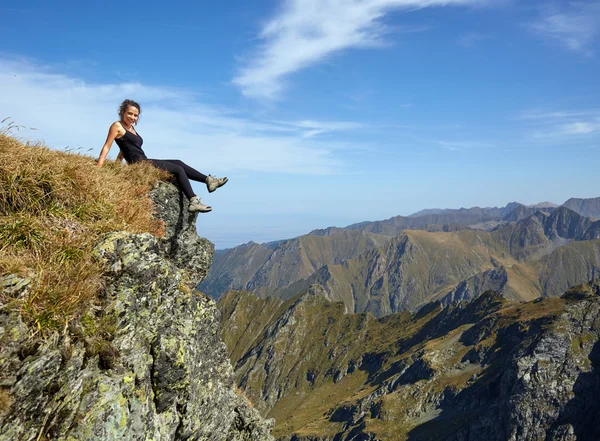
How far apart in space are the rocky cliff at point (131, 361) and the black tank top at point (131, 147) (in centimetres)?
167

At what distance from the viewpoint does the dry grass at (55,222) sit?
743 cm

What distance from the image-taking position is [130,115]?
14375 mm

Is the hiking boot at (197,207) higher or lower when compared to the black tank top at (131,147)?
lower

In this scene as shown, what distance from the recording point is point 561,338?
193m

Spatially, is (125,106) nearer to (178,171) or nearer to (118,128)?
(118,128)

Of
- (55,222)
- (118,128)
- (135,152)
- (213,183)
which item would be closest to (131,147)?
(135,152)

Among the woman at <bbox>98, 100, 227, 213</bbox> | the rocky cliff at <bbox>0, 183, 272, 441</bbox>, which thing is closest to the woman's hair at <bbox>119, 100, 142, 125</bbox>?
the woman at <bbox>98, 100, 227, 213</bbox>

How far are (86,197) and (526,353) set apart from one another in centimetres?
22961

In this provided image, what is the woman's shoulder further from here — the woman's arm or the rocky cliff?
the rocky cliff

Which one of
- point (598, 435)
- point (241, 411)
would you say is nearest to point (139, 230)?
point (241, 411)

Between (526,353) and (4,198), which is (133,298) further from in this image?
(526,353)

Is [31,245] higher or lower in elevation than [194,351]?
higher

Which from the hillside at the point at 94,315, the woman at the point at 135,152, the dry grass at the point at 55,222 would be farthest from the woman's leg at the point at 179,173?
the dry grass at the point at 55,222

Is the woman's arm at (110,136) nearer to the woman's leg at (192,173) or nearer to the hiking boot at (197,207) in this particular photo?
the woman's leg at (192,173)
